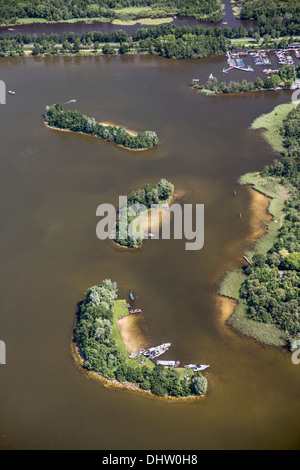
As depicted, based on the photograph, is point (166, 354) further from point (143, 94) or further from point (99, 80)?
point (99, 80)

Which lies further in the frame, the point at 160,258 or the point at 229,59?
the point at 229,59

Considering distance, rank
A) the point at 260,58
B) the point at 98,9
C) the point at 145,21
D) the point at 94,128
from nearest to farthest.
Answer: the point at 94,128
the point at 260,58
the point at 145,21
the point at 98,9

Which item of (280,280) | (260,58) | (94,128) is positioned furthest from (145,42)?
(280,280)

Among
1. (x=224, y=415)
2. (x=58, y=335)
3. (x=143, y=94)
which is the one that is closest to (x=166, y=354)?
(x=224, y=415)

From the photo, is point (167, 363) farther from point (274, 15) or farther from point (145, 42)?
point (274, 15)

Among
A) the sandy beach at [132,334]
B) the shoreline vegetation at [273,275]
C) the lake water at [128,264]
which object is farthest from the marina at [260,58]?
the sandy beach at [132,334]

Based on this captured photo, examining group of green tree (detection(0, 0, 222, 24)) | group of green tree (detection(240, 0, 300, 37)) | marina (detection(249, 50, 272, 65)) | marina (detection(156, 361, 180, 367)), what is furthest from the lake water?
group of green tree (detection(0, 0, 222, 24))
